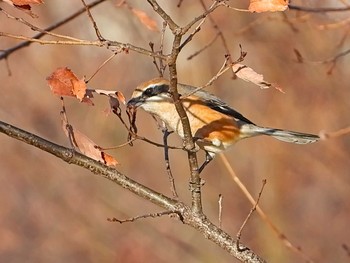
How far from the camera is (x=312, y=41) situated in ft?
16.7

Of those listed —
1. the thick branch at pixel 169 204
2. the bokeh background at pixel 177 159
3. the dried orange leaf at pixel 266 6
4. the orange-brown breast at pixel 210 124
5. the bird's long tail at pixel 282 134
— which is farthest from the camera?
the bokeh background at pixel 177 159

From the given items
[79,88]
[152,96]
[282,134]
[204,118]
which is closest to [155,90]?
[152,96]

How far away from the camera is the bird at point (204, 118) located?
102 inches

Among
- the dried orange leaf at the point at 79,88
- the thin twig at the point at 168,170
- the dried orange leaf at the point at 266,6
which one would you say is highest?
the dried orange leaf at the point at 266,6

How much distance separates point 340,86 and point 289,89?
638 millimetres

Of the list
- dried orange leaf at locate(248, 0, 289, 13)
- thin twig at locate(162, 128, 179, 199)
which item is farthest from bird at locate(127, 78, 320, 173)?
dried orange leaf at locate(248, 0, 289, 13)

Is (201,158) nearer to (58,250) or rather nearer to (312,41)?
(312,41)

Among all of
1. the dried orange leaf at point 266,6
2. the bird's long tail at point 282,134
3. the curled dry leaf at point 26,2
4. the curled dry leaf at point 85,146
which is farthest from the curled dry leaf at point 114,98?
the bird's long tail at point 282,134

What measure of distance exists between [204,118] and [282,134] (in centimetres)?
31

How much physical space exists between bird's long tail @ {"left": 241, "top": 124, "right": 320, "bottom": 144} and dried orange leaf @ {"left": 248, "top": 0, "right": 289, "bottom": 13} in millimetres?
795

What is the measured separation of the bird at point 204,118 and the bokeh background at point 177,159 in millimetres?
2073

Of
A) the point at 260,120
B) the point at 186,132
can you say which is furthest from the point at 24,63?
the point at 186,132

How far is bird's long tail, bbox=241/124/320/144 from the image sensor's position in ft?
8.38

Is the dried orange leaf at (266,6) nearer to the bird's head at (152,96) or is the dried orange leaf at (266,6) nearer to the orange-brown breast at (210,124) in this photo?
the bird's head at (152,96)
